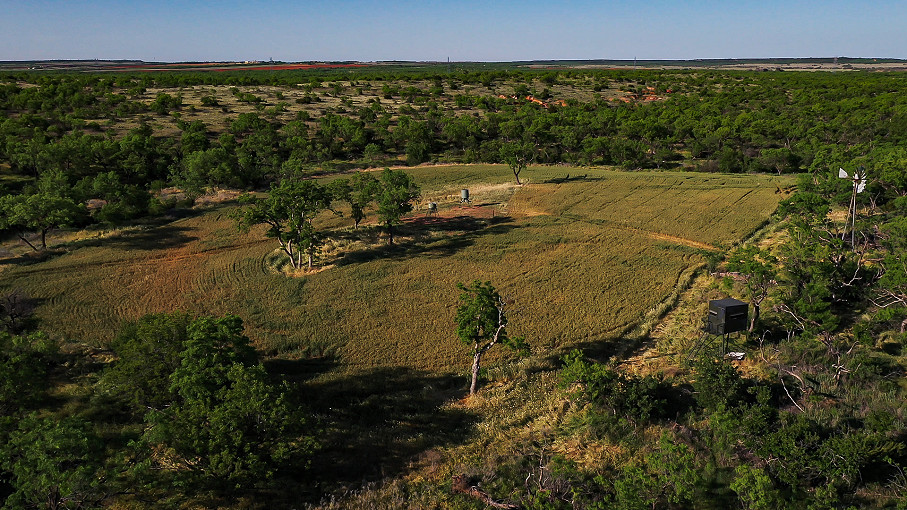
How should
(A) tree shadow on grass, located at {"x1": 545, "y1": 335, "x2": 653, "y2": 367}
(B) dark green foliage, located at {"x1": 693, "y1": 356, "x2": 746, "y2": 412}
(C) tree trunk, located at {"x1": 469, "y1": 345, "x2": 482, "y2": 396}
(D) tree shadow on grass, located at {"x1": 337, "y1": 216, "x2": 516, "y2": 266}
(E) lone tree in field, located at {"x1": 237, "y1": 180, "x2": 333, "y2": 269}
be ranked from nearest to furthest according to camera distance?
(B) dark green foliage, located at {"x1": 693, "y1": 356, "x2": 746, "y2": 412} < (C) tree trunk, located at {"x1": 469, "y1": 345, "x2": 482, "y2": 396} < (A) tree shadow on grass, located at {"x1": 545, "y1": 335, "x2": 653, "y2": 367} < (E) lone tree in field, located at {"x1": 237, "y1": 180, "x2": 333, "y2": 269} < (D) tree shadow on grass, located at {"x1": 337, "y1": 216, "x2": 516, "y2": 266}

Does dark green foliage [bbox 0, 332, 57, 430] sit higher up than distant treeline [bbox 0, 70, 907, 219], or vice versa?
distant treeline [bbox 0, 70, 907, 219]

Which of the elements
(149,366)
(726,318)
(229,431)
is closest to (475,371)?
(229,431)

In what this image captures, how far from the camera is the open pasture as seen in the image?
2628 centimetres

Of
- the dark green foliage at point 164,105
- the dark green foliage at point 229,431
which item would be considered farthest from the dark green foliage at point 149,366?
the dark green foliage at point 164,105

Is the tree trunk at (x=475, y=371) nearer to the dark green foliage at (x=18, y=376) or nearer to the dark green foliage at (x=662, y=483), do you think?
the dark green foliage at (x=662, y=483)

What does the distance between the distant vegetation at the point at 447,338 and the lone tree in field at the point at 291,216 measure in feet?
0.66

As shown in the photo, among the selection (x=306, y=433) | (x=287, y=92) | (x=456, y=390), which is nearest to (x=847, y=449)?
(x=456, y=390)

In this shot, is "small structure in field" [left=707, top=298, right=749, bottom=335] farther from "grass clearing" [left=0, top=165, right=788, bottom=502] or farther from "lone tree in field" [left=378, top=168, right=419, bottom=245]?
"lone tree in field" [left=378, top=168, right=419, bottom=245]

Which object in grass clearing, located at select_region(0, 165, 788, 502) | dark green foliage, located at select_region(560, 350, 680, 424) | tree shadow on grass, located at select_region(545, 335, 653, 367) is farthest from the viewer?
tree shadow on grass, located at select_region(545, 335, 653, 367)

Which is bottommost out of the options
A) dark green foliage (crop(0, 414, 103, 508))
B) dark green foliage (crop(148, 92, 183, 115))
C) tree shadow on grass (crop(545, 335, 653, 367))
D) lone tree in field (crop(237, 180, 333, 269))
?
tree shadow on grass (crop(545, 335, 653, 367))

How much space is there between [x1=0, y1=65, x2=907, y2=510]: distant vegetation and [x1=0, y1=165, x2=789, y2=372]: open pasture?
0.21 m

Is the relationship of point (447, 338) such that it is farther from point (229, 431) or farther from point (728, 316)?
point (229, 431)

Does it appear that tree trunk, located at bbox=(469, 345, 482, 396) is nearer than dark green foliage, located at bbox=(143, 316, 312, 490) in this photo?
No

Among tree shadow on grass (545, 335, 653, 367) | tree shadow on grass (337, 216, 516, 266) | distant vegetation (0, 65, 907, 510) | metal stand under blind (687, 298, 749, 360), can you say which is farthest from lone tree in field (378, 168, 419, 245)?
metal stand under blind (687, 298, 749, 360)
